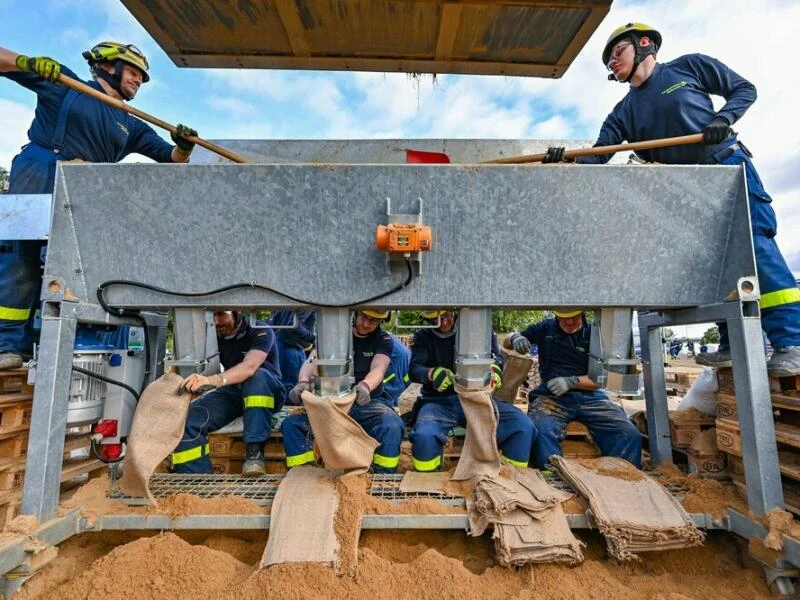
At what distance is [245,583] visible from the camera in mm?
1657

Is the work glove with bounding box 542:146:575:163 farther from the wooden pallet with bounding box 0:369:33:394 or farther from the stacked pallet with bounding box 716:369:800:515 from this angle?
the wooden pallet with bounding box 0:369:33:394

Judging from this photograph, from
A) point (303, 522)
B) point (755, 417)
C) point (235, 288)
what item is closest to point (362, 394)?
point (303, 522)

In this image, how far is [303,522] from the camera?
1892mm

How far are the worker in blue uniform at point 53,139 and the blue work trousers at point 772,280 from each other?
10.5ft

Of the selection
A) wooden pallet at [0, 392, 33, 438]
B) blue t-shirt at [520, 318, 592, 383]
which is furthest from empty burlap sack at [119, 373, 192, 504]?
blue t-shirt at [520, 318, 592, 383]

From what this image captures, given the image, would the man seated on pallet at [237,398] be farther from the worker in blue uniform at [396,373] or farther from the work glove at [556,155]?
the work glove at [556,155]

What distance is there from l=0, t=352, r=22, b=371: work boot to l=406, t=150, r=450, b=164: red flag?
8.38ft

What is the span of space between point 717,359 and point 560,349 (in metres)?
1.13

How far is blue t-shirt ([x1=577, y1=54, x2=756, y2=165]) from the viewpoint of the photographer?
2.48 metres

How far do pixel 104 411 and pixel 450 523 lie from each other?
188 cm

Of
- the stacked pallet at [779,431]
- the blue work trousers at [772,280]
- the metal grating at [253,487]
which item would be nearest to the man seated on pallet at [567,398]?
the metal grating at [253,487]

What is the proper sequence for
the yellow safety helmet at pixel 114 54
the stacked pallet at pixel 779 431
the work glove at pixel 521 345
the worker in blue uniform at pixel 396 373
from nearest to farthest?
the stacked pallet at pixel 779 431 < the yellow safety helmet at pixel 114 54 < the work glove at pixel 521 345 < the worker in blue uniform at pixel 396 373

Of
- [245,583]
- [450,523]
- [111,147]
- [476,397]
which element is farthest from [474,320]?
[111,147]

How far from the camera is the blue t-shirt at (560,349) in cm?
328
